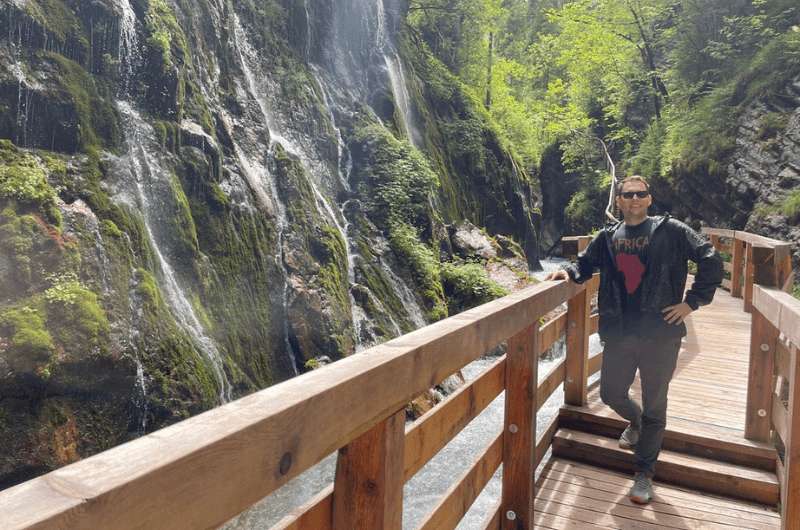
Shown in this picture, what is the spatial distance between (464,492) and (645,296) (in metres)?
1.80

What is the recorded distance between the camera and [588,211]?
1094 inches

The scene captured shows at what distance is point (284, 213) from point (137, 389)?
15.6 ft

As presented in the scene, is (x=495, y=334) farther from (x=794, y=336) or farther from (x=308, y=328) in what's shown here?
(x=308, y=328)

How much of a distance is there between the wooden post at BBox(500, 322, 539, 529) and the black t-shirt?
→ 962 millimetres

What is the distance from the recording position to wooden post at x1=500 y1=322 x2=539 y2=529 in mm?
2875

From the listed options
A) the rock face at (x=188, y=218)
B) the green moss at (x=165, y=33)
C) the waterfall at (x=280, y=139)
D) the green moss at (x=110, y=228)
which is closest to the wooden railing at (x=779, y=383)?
the rock face at (x=188, y=218)

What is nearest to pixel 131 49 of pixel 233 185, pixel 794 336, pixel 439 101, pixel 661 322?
pixel 233 185

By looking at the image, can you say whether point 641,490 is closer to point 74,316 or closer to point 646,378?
point 646,378

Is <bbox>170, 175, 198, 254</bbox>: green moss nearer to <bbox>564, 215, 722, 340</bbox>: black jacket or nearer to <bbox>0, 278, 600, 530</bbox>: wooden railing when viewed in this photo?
<bbox>564, 215, 722, 340</bbox>: black jacket

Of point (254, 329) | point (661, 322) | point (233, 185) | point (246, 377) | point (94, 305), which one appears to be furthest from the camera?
point (233, 185)

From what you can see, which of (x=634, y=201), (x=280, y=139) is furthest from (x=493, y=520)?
(x=280, y=139)

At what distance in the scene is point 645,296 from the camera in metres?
3.51

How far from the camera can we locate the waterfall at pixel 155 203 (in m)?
7.80

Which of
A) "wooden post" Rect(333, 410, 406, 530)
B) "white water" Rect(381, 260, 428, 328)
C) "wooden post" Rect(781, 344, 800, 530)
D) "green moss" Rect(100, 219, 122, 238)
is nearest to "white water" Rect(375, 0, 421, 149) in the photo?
"white water" Rect(381, 260, 428, 328)
